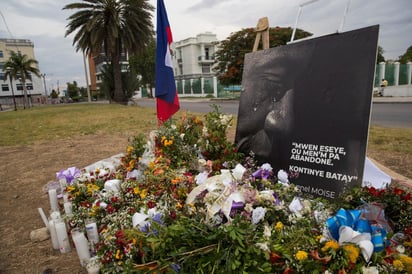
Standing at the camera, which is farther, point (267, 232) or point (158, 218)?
point (158, 218)

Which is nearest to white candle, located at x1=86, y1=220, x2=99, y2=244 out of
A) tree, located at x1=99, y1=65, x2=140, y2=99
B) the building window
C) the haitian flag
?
the haitian flag

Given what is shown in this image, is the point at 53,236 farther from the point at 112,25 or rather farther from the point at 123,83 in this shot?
the point at 123,83

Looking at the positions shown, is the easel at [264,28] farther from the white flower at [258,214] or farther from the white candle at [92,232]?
the white candle at [92,232]

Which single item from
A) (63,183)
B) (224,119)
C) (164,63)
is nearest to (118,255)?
(63,183)

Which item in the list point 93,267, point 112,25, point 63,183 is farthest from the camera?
point 112,25

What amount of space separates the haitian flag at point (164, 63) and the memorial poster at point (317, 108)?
3.47ft

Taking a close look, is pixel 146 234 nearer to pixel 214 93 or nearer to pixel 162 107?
pixel 162 107

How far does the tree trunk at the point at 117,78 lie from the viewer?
21.3m

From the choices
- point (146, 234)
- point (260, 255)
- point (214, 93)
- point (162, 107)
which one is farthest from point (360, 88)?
point (214, 93)

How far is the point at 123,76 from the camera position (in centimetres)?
2369

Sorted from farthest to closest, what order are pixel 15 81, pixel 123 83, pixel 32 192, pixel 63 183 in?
pixel 15 81
pixel 123 83
pixel 32 192
pixel 63 183

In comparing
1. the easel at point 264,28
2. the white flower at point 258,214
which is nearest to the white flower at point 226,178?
the white flower at point 258,214

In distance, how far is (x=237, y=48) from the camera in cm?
2464

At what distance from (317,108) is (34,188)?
3646 millimetres
